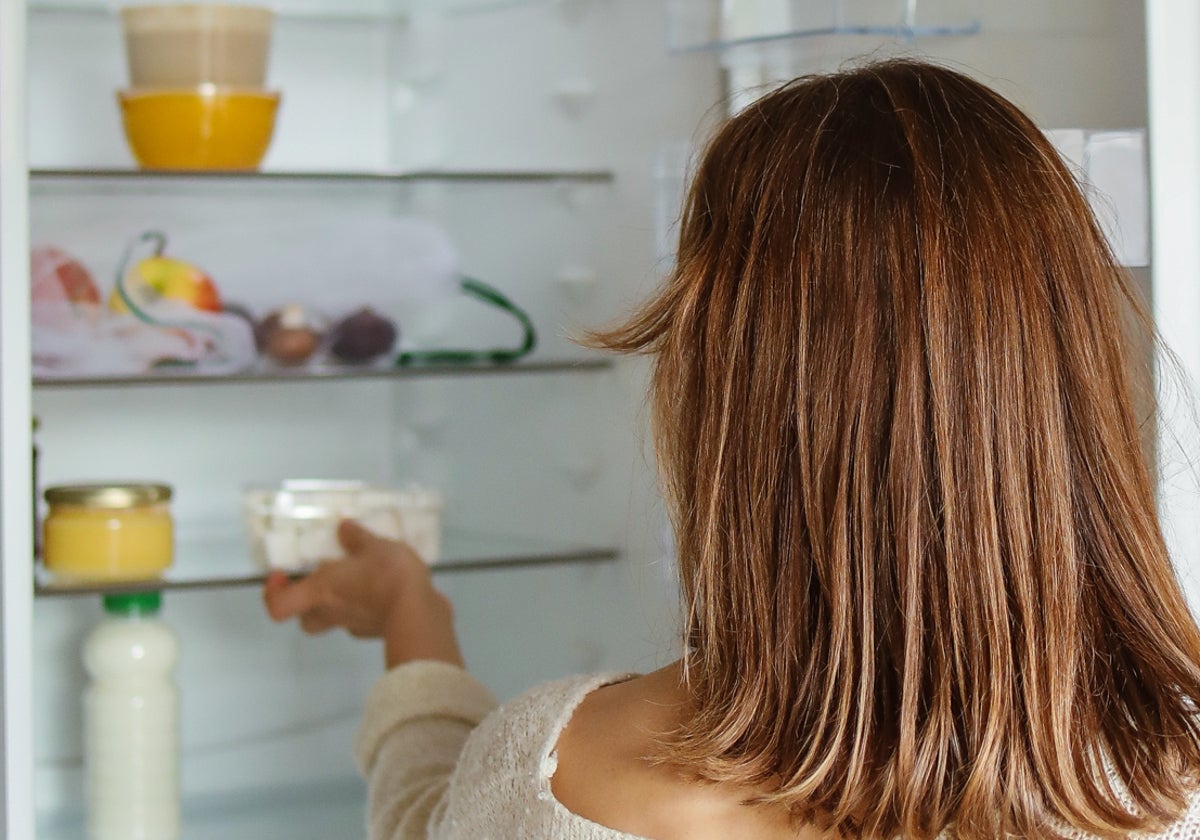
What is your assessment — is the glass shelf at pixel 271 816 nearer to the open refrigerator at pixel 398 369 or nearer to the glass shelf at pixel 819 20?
the open refrigerator at pixel 398 369

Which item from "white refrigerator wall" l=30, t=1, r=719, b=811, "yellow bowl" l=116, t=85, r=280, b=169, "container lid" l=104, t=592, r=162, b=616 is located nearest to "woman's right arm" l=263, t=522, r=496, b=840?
"container lid" l=104, t=592, r=162, b=616

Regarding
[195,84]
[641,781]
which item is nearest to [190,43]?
[195,84]

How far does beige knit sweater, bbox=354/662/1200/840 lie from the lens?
87cm

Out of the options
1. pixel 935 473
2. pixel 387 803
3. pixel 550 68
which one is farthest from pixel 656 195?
pixel 935 473

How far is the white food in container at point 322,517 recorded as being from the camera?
1.59 metres

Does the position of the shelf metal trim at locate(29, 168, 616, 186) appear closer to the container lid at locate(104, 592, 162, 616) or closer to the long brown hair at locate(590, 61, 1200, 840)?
the container lid at locate(104, 592, 162, 616)

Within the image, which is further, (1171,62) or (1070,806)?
(1171,62)

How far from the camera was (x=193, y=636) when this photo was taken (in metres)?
1.88

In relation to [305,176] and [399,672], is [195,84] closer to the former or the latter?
[305,176]

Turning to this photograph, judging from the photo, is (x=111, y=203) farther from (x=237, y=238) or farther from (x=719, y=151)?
(x=719, y=151)

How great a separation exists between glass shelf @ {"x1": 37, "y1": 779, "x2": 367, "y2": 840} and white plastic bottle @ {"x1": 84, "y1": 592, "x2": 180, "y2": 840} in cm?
17

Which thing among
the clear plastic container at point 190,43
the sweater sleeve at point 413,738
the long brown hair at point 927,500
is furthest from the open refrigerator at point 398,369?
the long brown hair at point 927,500

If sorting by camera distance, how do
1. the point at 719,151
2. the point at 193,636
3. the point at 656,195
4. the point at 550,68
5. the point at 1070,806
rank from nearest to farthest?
the point at 1070,806 → the point at 719,151 → the point at 656,195 → the point at 550,68 → the point at 193,636

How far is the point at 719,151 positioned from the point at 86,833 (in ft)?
3.90
